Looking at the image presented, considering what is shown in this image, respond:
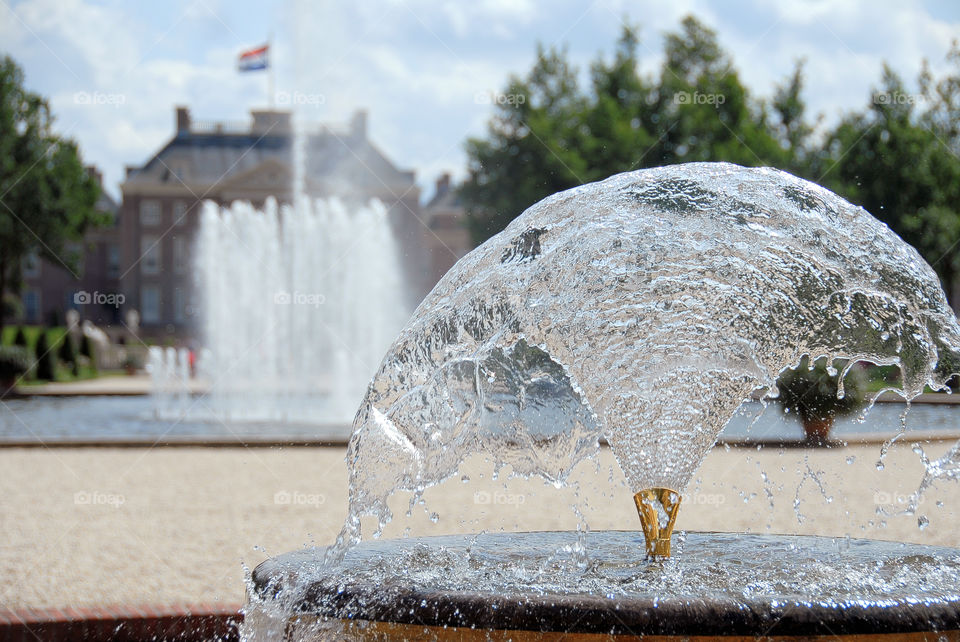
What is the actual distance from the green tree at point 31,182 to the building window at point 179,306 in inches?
563

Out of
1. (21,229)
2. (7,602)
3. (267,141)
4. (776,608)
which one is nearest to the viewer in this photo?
(776,608)

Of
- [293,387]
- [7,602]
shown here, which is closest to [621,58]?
[293,387]

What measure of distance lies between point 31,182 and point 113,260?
2672cm

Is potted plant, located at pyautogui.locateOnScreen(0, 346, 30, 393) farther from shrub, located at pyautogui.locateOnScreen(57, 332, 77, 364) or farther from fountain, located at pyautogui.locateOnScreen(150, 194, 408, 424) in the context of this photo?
shrub, located at pyautogui.locateOnScreen(57, 332, 77, 364)

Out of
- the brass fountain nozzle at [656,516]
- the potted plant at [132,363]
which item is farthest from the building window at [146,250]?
the brass fountain nozzle at [656,516]

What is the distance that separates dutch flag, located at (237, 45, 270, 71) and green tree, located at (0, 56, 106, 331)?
37.9 feet

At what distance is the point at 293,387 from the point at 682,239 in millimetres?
20069

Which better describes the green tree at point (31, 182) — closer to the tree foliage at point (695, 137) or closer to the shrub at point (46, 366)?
the shrub at point (46, 366)

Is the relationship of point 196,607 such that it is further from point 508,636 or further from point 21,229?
point 21,229

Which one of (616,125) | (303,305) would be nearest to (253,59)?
(616,125)

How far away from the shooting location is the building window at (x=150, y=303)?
66.8 metres

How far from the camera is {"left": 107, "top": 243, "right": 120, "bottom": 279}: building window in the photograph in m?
73.5

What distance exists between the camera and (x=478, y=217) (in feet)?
145

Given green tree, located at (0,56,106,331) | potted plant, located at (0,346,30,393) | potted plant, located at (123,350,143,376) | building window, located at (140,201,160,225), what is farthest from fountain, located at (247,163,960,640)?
building window, located at (140,201,160,225)
